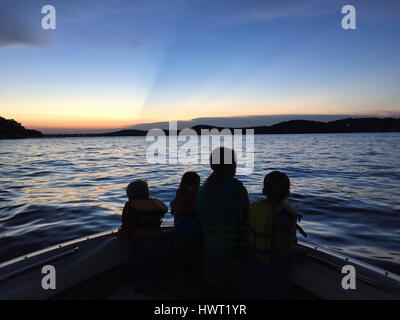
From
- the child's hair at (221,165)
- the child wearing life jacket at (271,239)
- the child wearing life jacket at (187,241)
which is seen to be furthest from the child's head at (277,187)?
the child wearing life jacket at (187,241)

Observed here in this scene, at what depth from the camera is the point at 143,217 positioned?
3.10 m

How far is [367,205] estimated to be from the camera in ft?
30.3

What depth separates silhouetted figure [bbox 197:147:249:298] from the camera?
104 inches

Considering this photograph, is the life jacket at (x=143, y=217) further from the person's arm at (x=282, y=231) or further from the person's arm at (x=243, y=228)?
the person's arm at (x=282, y=231)

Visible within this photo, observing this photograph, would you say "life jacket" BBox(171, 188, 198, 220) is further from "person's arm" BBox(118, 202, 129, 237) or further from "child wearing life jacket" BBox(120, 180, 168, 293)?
"person's arm" BBox(118, 202, 129, 237)

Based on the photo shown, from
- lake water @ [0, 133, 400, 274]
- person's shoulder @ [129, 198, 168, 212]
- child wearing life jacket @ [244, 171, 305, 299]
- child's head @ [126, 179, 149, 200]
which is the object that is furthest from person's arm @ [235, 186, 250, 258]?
lake water @ [0, 133, 400, 274]

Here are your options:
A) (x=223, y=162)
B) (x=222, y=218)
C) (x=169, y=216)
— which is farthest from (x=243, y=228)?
(x=169, y=216)

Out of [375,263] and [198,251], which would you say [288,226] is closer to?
[198,251]

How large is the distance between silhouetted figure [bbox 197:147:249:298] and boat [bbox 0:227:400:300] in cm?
92

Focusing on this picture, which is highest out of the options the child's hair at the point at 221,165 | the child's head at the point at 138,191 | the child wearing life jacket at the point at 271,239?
the child's hair at the point at 221,165

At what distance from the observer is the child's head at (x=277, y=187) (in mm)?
2455

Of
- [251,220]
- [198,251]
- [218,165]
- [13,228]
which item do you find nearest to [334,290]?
[251,220]

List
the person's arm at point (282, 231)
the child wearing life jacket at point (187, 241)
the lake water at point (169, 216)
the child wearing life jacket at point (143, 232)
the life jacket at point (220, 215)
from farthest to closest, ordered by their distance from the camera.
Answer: the lake water at point (169, 216) → the child wearing life jacket at point (143, 232) → the child wearing life jacket at point (187, 241) → the life jacket at point (220, 215) → the person's arm at point (282, 231)

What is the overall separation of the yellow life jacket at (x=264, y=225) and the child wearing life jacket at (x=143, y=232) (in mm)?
1073
